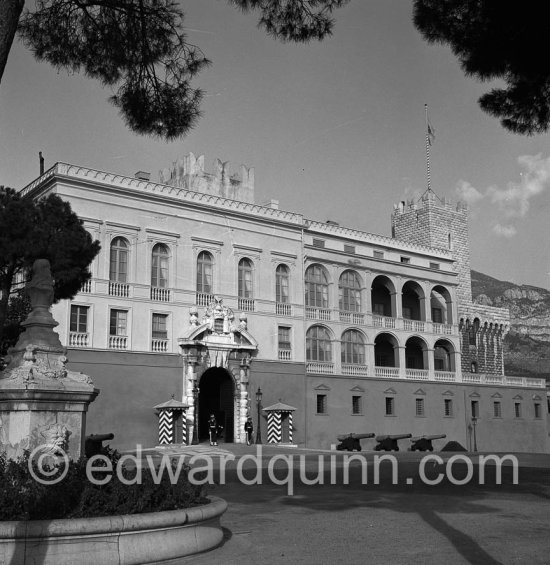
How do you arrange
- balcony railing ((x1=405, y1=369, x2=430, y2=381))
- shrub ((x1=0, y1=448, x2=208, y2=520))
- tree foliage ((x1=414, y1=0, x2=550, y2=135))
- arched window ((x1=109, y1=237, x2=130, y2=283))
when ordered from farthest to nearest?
balcony railing ((x1=405, y1=369, x2=430, y2=381)), arched window ((x1=109, y1=237, x2=130, y2=283)), tree foliage ((x1=414, y1=0, x2=550, y2=135)), shrub ((x1=0, y1=448, x2=208, y2=520))

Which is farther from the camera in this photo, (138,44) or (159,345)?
(159,345)

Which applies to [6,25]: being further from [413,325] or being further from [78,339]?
[413,325]

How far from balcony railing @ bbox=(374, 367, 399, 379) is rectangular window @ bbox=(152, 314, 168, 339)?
13066 millimetres

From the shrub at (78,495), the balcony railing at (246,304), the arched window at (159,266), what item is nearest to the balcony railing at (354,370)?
the balcony railing at (246,304)

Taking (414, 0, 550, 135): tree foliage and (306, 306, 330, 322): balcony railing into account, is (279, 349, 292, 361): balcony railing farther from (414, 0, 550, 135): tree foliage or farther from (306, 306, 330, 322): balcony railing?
(414, 0, 550, 135): tree foliage

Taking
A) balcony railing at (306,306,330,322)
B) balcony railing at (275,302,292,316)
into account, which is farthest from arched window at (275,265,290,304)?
balcony railing at (306,306,330,322)

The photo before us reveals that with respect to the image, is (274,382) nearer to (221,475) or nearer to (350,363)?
(350,363)

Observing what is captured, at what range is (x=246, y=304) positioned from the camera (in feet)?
118

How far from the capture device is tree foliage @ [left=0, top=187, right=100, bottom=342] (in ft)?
70.9

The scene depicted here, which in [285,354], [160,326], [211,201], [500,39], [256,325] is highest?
[211,201]

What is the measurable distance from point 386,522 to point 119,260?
24.1 m

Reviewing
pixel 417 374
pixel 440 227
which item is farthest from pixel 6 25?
pixel 440 227

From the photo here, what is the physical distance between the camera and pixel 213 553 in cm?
786

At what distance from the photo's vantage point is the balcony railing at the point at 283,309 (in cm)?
3703
